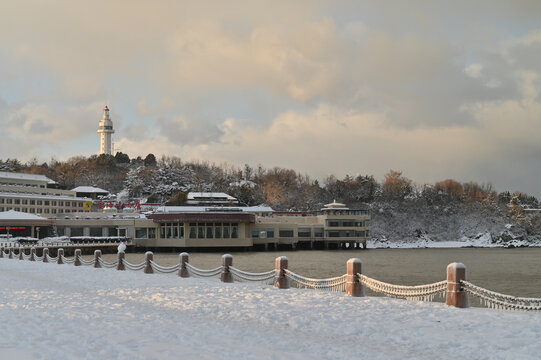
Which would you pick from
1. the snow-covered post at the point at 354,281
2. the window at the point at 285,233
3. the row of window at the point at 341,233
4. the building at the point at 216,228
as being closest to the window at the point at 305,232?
the building at the point at 216,228

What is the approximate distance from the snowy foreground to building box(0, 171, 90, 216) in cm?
11215

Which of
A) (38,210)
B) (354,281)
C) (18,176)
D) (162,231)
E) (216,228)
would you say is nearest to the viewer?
(354,281)

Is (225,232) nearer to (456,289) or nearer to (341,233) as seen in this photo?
(341,233)

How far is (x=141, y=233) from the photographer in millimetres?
103688

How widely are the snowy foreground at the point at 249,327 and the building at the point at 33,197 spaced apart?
11215 centimetres

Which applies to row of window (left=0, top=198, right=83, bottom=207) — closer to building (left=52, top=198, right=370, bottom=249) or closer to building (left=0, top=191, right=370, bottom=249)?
building (left=0, top=191, right=370, bottom=249)

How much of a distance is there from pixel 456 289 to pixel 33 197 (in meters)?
126

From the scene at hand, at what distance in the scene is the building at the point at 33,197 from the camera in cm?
12244

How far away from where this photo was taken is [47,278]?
27828 mm

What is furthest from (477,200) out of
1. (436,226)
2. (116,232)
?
(116,232)

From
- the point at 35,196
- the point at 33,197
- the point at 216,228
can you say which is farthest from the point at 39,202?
the point at 216,228

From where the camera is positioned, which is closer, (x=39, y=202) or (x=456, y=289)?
(x=456, y=289)

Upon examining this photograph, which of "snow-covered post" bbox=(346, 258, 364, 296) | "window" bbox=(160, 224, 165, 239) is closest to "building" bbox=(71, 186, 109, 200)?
"window" bbox=(160, 224, 165, 239)

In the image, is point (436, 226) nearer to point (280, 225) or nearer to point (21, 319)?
point (280, 225)
